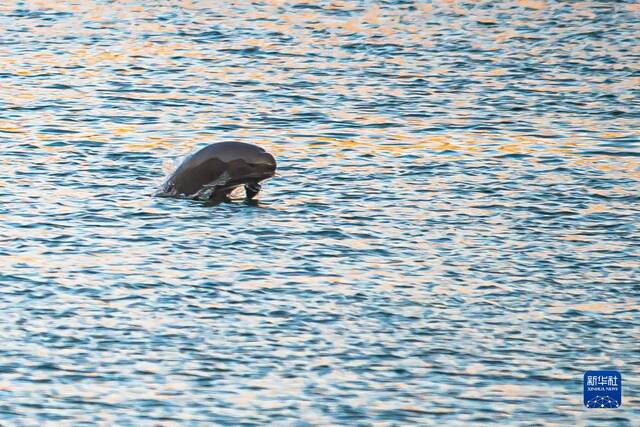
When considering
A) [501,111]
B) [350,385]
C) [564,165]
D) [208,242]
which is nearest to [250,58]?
[501,111]

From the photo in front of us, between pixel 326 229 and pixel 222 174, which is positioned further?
pixel 222 174

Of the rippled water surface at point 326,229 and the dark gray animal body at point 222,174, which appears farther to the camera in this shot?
the dark gray animal body at point 222,174

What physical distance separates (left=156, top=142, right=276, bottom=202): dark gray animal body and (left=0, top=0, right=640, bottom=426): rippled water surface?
34cm

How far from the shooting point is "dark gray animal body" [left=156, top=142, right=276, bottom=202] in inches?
950

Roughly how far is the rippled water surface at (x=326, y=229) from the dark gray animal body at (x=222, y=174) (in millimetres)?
341

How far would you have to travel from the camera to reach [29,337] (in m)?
17.9

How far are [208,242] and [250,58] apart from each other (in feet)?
46.4

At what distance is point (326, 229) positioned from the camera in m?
22.3

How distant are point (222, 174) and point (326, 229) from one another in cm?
249

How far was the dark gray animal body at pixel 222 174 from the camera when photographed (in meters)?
24.1

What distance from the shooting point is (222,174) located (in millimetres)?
24172

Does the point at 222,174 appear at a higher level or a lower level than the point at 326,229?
higher

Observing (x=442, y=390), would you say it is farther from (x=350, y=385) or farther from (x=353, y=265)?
(x=353, y=265)

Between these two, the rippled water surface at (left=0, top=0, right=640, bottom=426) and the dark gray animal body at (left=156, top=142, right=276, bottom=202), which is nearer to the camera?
the rippled water surface at (left=0, top=0, right=640, bottom=426)
